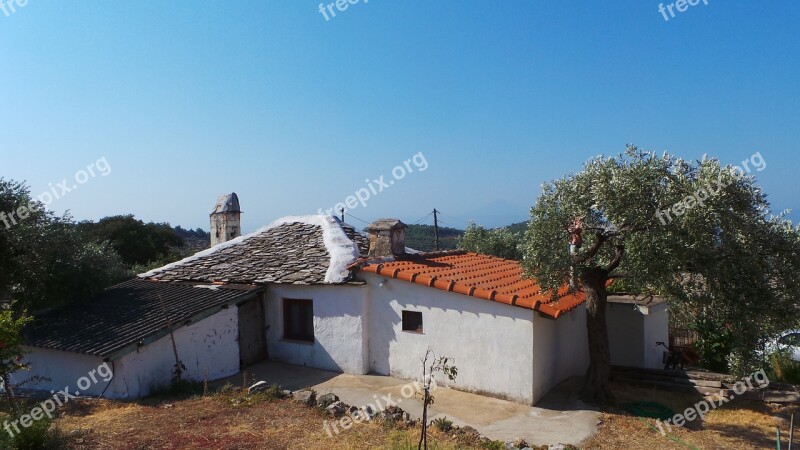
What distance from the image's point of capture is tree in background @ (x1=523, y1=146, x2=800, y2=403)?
873cm

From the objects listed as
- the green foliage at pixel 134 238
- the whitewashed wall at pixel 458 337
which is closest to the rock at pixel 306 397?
the whitewashed wall at pixel 458 337

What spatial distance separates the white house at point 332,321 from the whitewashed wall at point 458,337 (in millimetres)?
25

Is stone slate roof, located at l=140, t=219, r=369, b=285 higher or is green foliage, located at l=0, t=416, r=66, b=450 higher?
stone slate roof, located at l=140, t=219, r=369, b=285

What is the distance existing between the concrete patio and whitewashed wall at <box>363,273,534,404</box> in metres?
0.33

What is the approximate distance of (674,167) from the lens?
9141 millimetres

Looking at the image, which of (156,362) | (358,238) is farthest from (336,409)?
(358,238)

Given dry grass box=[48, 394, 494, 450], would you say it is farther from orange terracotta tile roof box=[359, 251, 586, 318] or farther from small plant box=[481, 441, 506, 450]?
orange terracotta tile roof box=[359, 251, 586, 318]

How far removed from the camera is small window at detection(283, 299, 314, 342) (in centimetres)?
1406

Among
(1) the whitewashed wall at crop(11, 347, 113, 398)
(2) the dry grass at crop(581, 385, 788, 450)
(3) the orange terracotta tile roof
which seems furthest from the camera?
(1) the whitewashed wall at crop(11, 347, 113, 398)

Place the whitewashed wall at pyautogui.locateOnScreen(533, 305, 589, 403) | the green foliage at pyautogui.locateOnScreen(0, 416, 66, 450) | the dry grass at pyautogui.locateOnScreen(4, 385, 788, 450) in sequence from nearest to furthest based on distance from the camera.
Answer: the green foliage at pyautogui.locateOnScreen(0, 416, 66, 450) < the dry grass at pyautogui.locateOnScreen(4, 385, 788, 450) < the whitewashed wall at pyautogui.locateOnScreen(533, 305, 589, 403)

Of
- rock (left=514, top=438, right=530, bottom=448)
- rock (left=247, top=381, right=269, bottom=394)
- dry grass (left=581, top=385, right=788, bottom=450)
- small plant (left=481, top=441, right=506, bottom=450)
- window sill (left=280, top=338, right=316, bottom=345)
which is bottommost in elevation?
dry grass (left=581, top=385, right=788, bottom=450)

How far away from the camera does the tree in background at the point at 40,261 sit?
1409 cm
